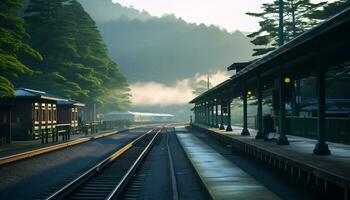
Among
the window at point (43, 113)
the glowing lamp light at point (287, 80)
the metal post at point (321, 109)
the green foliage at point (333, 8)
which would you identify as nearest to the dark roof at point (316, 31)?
the metal post at point (321, 109)

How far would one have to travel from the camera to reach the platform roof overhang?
11.2 m

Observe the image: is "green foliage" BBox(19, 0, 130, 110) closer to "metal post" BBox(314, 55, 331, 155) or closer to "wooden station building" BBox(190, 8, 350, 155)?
"wooden station building" BBox(190, 8, 350, 155)

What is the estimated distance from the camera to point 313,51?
15273 millimetres

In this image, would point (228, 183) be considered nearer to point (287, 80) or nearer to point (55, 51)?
point (287, 80)

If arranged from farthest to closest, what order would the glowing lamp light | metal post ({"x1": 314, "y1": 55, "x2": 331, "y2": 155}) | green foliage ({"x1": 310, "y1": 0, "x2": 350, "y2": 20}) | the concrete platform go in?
green foliage ({"x1": 310, "y1": 0, "x2": 350, "y2": 20})
the glowing lamp light
metal post ({"x1": 314, "y1": 55, "x2": 331, "y2": 155})
the concrete platform

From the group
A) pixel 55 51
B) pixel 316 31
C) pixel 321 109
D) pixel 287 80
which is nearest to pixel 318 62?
pixel 321 109

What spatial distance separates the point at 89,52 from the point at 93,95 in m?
7.23

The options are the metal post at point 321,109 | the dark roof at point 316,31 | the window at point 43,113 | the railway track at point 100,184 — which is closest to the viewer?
the dark roof at point 316,31

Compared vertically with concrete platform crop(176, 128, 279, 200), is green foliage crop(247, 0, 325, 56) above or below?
above

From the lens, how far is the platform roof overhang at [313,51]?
11.2 metres

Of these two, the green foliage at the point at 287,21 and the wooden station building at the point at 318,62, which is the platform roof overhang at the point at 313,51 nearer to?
the wooden station building at the point at 318,62

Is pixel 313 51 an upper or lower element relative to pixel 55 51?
lower

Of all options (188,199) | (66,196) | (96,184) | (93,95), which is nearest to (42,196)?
(66,196)

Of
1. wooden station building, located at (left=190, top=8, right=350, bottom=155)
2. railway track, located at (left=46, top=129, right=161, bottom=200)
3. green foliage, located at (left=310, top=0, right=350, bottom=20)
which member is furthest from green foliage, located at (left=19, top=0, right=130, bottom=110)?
railway track, located at (left=46, top=129, right=161, bottom=200)
